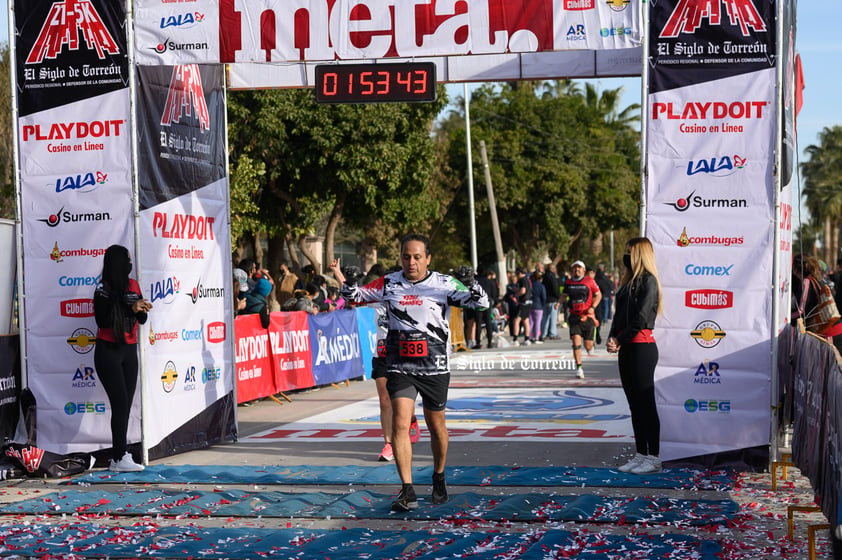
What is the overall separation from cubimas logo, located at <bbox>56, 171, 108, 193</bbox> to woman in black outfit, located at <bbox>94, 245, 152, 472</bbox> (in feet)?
2.65

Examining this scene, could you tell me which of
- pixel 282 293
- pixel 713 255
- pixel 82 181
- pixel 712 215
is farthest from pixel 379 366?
pixel 282 293

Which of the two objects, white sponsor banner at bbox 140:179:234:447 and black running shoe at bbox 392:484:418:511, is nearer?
black running shoe at bbox 392:484:418:511

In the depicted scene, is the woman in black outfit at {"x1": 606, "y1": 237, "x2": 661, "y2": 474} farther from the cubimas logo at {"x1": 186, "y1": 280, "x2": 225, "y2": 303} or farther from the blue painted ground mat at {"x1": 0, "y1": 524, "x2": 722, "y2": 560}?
the cubimas logo at {"x1": 186, "y1": 280, "x2": 225, "y2": 303}

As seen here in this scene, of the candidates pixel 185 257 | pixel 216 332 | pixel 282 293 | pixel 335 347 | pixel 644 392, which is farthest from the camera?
pixel 282 293

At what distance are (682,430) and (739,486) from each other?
1001 millimetres

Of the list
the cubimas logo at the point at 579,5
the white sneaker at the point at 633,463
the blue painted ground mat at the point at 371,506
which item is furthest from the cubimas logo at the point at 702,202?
the blue painted ground mat at the point at 371,506

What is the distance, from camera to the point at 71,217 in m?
10.5

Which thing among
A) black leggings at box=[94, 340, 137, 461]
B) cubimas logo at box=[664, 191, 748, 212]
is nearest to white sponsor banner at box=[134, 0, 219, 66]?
black leggings at box=[94, 340, 137, 461]

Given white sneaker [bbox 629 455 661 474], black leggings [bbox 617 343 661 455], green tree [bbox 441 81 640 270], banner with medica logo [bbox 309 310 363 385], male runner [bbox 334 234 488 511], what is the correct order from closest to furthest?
male runner [bbox 334 234 488 511], white sneaker [bbox 629 455 661 474], black leggings [bbox 617 343 661 455], banner with medica logo [bbox 309 310 363 385], green tree [bbox 441 81 640 270]

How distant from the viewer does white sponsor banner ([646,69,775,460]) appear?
31.8ft

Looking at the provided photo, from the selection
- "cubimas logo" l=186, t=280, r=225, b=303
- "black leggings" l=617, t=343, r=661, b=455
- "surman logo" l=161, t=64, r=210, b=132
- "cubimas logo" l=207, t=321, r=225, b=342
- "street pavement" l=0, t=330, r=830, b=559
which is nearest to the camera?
"street pavement" l=0, t=330, r=830, b=559

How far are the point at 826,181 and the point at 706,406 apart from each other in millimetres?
80861

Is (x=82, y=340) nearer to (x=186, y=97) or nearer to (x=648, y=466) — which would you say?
(x=186, y=97)

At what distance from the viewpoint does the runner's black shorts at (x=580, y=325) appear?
18391 mm
